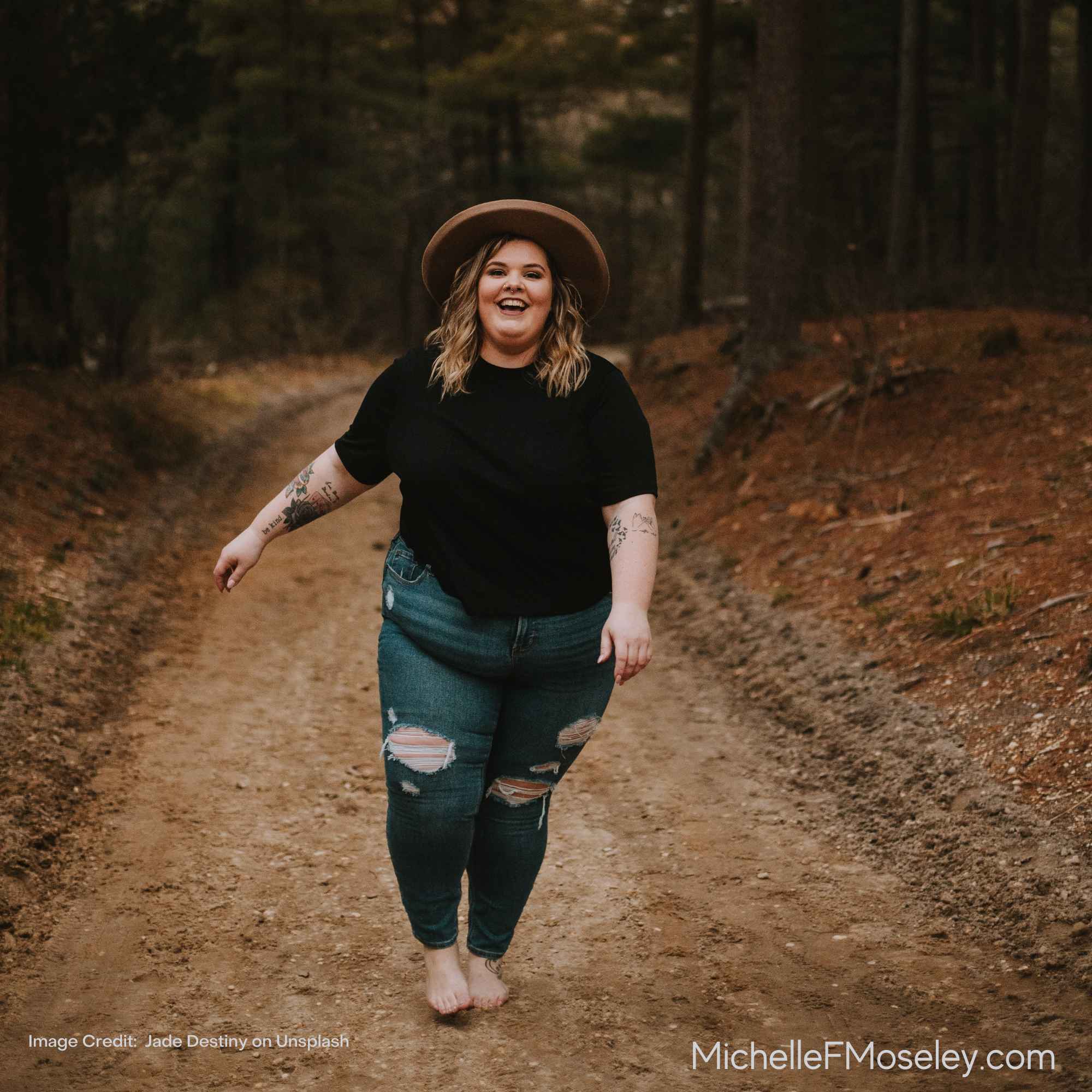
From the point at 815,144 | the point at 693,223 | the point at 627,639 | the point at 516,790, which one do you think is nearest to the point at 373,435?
the point at 627,639

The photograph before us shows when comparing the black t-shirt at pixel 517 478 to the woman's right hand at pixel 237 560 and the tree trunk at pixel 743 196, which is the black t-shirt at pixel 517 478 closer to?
the woman's right hand at pixel 237 560

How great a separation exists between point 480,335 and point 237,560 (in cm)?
88

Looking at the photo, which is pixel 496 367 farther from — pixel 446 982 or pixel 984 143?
pixel 984 143

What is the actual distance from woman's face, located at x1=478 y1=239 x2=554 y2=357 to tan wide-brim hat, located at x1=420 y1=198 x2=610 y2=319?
52mm

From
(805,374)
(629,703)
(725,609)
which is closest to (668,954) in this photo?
(629,703)

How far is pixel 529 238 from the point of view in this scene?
10.1ft

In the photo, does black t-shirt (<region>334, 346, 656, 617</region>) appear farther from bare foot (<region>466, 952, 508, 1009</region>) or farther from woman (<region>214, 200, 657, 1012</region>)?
bare foot (<region>466, 952, 508, 1009</region>)

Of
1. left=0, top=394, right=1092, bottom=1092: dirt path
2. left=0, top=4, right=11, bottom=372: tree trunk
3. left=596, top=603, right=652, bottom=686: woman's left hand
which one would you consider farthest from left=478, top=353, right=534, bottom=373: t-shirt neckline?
left=0, top=4, right=11, bottom=372: tree trunk

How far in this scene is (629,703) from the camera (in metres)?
6.09

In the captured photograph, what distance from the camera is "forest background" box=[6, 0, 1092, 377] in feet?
36.5

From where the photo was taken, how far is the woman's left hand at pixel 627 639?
2787mm

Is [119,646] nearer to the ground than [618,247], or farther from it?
farther from it

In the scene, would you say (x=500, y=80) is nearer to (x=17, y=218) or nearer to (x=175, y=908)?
(x=17, y=218)

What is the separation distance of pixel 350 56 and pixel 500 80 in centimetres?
523
